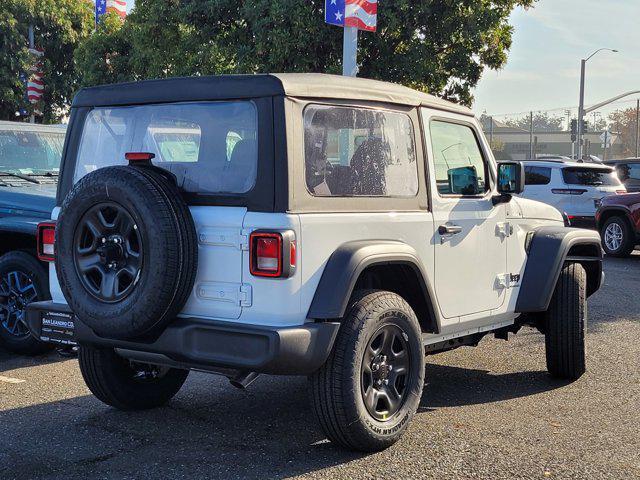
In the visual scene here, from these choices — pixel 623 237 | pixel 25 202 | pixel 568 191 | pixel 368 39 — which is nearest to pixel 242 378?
pixel 25 202

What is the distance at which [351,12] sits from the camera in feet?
41.2

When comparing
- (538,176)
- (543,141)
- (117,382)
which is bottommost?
(117,382)

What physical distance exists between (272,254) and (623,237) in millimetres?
12847

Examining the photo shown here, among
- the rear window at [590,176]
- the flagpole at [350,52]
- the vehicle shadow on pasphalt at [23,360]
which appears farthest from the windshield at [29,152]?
the rear window at [590,176]

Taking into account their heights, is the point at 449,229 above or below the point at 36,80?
below

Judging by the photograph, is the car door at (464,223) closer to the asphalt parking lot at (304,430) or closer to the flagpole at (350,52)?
the asphalt parking lot at (304,430)

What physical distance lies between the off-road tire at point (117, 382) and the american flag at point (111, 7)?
25.5 meters

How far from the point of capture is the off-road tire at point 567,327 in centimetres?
629

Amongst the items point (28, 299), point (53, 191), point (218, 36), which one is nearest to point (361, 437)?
point (28, 299)

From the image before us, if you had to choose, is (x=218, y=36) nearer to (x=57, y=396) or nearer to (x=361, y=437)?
(x=57, y=396)

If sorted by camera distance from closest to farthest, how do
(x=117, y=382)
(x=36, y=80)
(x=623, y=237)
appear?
(x=117, y=382), (x=623, y=237), (x=36, y=80)

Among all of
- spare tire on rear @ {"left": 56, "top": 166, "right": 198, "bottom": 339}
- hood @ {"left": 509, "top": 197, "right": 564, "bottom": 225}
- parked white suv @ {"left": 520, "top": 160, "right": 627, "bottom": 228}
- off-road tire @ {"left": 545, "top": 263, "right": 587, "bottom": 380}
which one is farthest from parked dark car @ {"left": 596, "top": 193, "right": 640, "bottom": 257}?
spare tire on rear @ {"left": 56, "top": 166, "right": 198, "bottom": 339}

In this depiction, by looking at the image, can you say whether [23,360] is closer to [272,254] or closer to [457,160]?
[272,254]

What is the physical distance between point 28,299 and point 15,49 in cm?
2898
